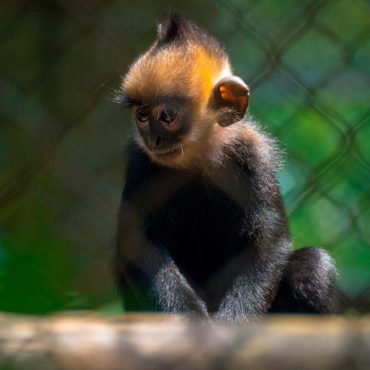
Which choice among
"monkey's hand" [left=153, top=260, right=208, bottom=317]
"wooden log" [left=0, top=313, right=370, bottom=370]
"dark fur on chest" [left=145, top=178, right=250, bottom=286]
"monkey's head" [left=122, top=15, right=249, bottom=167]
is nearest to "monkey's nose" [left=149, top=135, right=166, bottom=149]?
"monkey's head" [left=122, top=15, right=249, bottom=167]

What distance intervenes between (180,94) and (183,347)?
129 centimetres

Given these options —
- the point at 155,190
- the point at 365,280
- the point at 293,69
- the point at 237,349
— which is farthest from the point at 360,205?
the point at 237,349

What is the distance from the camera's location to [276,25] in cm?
222

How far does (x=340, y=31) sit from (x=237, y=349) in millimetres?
1642

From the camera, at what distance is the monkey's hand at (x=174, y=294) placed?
72.9 inches

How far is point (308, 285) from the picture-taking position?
202 cm

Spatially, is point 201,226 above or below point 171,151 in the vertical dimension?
below

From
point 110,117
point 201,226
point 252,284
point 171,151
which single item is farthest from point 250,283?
point 110,117

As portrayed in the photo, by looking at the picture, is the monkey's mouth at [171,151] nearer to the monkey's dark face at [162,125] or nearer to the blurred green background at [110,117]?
the monkey's dark face at [162,125]

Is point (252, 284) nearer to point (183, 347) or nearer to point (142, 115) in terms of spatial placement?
point (142, 115)

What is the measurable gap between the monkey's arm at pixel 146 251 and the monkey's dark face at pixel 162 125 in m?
0.06

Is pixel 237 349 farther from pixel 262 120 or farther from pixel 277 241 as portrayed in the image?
pixel 262 120

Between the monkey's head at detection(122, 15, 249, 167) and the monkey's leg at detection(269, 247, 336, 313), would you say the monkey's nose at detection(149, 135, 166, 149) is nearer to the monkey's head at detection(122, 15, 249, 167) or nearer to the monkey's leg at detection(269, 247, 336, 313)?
the monkey's head at detection(122, 15, 249, 167)

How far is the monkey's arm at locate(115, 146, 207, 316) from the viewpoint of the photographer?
73.4 inches
